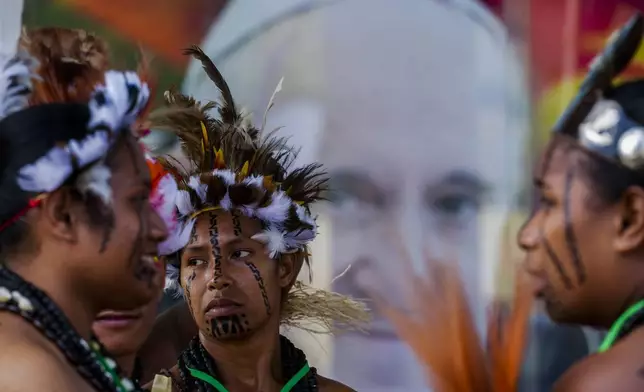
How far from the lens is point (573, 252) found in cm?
202

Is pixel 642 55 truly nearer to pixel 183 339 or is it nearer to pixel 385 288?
pixel 385 288

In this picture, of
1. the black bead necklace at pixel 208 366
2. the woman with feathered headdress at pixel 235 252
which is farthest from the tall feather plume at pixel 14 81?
the black bead necklace at pixel 208 366

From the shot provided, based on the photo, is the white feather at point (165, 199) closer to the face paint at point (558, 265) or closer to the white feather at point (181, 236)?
the white feather at point (181, 236)

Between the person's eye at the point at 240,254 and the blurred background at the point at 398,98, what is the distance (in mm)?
1498

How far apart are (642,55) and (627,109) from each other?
238 centimetres

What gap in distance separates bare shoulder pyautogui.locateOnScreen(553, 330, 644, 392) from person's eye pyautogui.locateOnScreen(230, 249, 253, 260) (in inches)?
43.4

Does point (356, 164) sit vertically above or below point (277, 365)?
above

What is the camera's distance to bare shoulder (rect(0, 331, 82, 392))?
5.17ft

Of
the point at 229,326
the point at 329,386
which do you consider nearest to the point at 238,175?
the point at 229,326

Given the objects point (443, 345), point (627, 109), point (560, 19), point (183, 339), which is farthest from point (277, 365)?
point (560, 19)

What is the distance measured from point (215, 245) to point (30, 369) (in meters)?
1.12

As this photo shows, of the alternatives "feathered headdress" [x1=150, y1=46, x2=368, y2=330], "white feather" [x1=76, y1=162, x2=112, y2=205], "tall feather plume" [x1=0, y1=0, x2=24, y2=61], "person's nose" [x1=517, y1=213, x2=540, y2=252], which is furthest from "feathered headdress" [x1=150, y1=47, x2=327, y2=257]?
"tall feather plume" [x1=0, y1=0, x2=24, y2=61]

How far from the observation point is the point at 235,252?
8.88 feet

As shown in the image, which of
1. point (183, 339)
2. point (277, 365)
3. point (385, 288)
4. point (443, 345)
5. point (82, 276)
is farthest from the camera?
point (385, 288)
